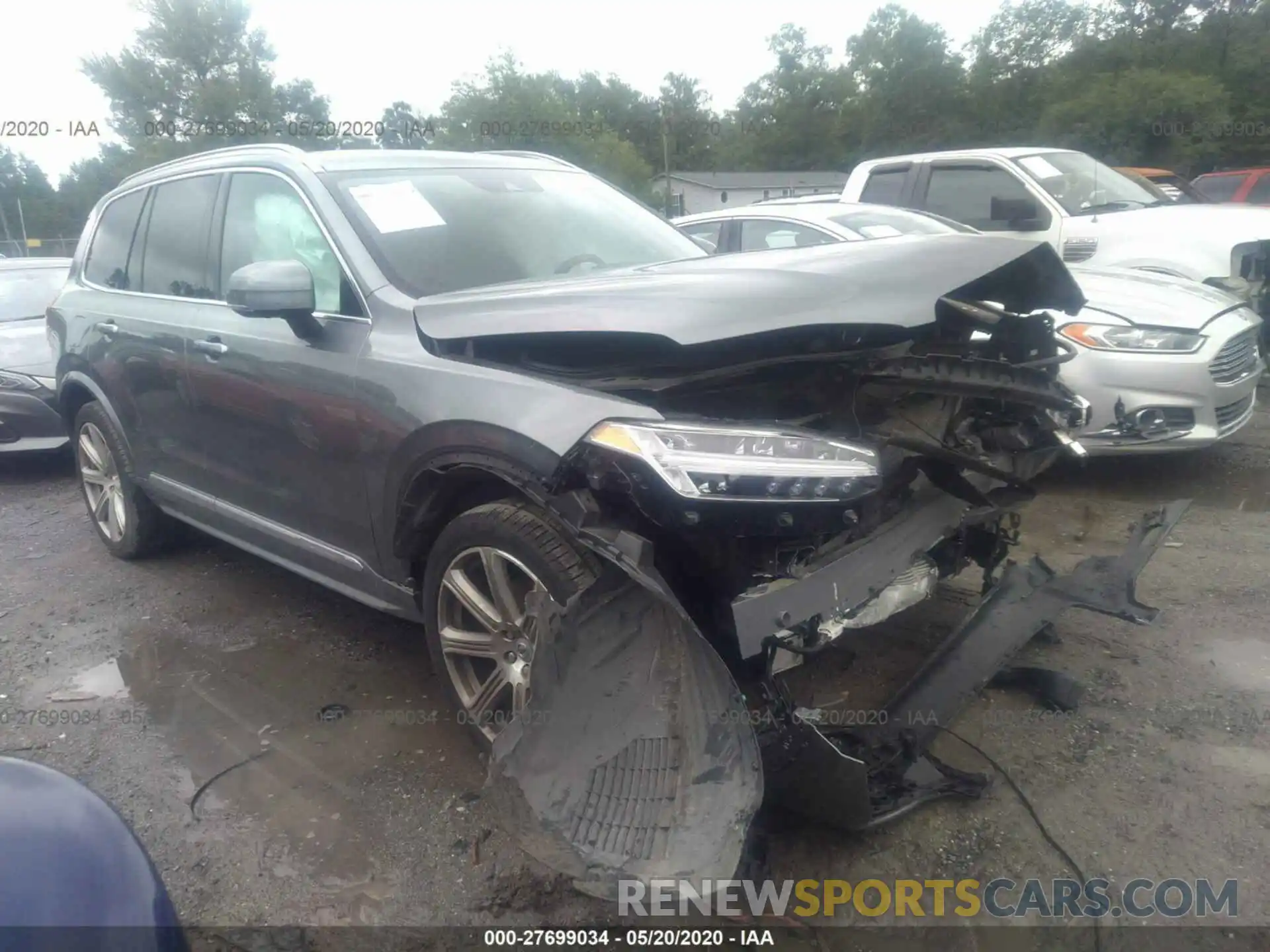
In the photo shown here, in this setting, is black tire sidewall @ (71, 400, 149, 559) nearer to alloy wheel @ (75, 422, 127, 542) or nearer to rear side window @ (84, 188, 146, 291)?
alloy wheel @ (75, 422, 127, 542)

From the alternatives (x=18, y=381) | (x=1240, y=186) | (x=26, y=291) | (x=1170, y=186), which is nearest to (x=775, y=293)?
(x=18, y=381)

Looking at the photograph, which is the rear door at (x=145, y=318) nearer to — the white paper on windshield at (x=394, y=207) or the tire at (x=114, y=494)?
the tire at (x=114, y=494)

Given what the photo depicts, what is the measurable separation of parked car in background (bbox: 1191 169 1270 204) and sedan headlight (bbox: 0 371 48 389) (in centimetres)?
1571

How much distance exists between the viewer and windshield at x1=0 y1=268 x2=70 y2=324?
292 inches

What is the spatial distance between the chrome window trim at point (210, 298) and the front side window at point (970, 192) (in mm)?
5749

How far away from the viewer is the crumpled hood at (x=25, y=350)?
6699mm

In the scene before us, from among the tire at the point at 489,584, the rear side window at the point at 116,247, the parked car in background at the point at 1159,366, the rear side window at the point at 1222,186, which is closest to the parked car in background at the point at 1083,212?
the parked car in background at the point at 1159,366

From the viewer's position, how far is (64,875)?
4.69ft

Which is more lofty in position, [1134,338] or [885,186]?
[885,186]

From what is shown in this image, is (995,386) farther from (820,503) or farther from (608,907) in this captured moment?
(608,907)

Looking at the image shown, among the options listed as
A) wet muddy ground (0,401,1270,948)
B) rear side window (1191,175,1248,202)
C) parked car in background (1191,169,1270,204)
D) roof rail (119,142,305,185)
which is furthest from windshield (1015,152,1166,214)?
rear side window (1191,175,1248,202)

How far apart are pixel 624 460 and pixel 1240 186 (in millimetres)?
18812

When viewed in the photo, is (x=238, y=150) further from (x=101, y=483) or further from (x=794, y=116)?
(x=794, y=116)

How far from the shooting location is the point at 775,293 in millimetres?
2252
